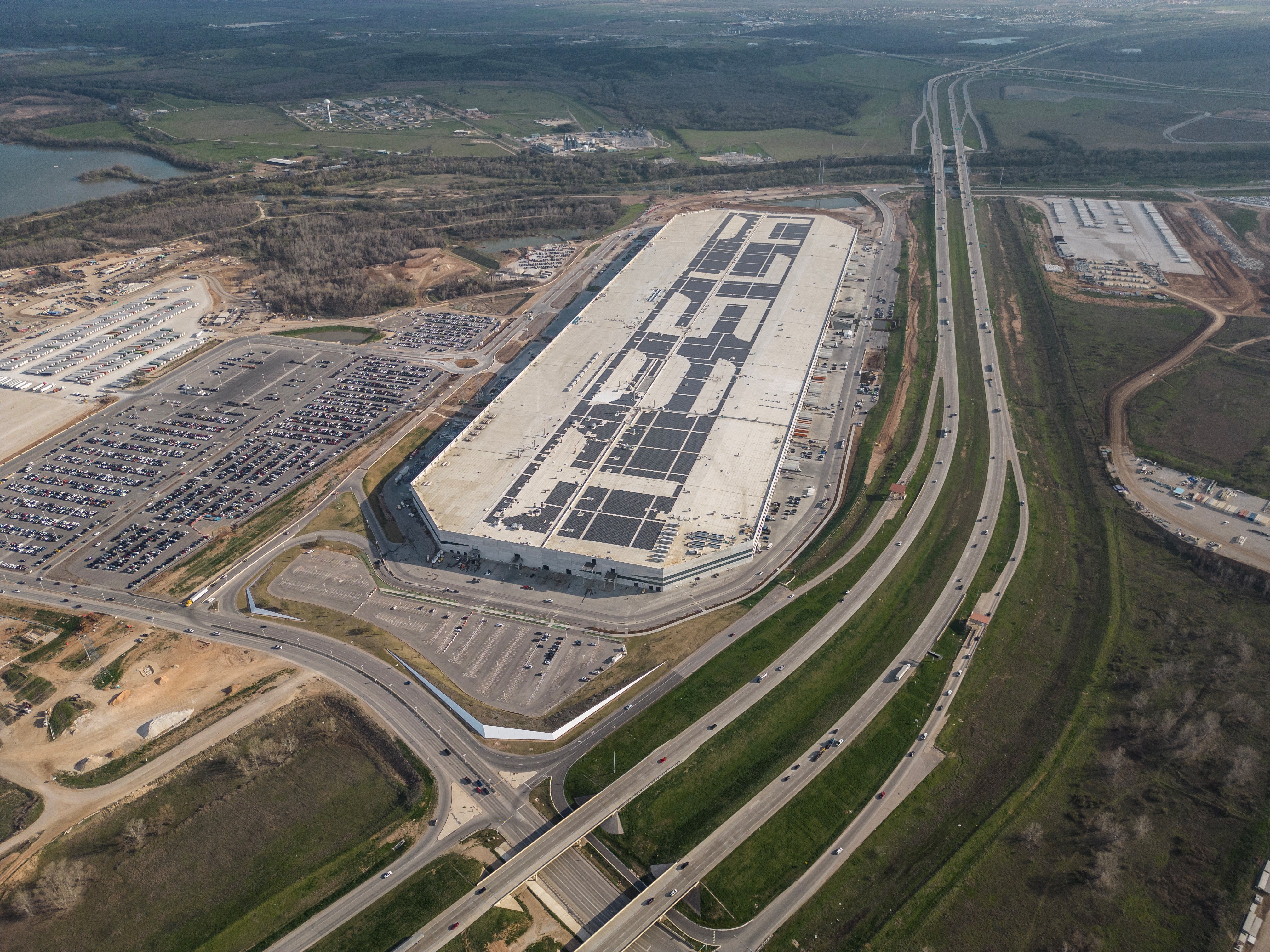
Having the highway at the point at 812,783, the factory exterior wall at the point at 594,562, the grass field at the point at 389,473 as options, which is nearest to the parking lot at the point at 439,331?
the grass field at the point at 389,473

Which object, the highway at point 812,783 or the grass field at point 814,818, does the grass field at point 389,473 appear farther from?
the grass field at point 814,818

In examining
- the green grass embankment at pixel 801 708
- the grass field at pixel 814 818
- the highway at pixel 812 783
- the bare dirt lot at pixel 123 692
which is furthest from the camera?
the bare dirt lot at pixel 123 692

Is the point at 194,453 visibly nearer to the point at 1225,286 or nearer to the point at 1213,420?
the point at 1213,420

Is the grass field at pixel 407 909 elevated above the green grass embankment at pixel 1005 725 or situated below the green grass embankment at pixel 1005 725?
below

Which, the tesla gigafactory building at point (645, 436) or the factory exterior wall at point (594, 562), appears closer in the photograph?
the factory exterior wall at point (594, 562)

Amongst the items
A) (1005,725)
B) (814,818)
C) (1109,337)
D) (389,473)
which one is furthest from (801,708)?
(1109,337)

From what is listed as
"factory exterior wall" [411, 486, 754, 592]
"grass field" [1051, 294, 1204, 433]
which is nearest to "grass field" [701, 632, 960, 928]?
"factory exterior wall" [411, 486, 754, 592]
